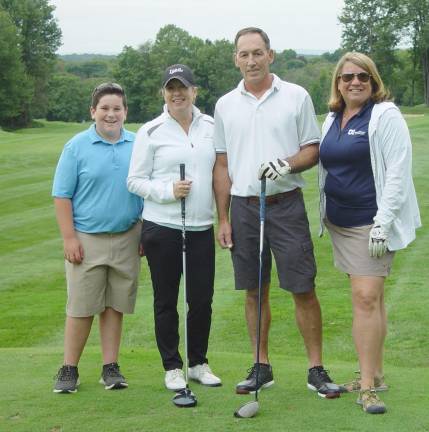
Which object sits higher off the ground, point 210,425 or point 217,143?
point 217,143

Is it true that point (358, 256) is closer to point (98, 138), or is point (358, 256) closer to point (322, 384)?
point (322, 384)

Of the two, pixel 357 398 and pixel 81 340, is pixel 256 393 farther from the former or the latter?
pixel 81 340

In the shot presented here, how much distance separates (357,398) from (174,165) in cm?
188

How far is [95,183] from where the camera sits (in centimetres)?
577

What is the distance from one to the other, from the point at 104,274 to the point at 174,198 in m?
0.82

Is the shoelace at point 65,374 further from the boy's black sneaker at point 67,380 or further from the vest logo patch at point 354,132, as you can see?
the vest logo patch at point 354,132

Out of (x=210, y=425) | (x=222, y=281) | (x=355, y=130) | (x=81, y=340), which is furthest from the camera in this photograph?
(x=222, y=281)

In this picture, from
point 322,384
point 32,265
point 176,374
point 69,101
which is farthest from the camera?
point 69,101

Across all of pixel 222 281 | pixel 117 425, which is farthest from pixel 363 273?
pixel 222 281

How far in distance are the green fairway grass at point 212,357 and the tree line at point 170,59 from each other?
60419 mm

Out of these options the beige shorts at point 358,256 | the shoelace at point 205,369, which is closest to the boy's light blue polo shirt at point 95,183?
the shoelace at point 205,369

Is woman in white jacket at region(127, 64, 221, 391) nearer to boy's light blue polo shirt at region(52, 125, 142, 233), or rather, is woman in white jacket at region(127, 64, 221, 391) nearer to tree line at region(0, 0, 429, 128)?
boy's light blue polo shirt at region(52, 125, 142, 233)

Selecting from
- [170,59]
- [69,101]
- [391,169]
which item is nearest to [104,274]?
[391,169]

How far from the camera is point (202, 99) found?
82.4 m
